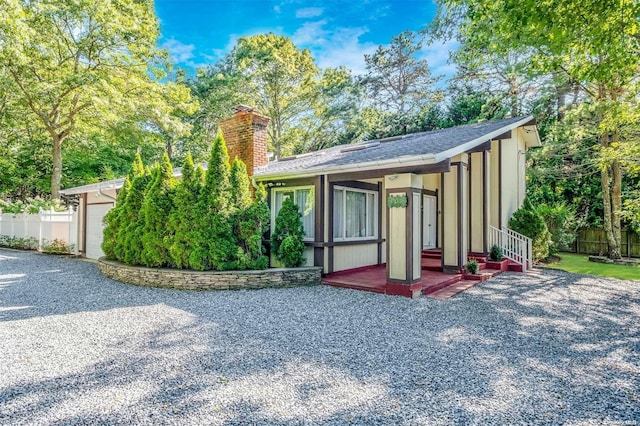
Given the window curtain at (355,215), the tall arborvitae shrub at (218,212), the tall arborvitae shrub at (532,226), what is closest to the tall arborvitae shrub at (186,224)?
the tall arborvitae shrub at (218,212)

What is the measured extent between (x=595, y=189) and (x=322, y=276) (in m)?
14.0

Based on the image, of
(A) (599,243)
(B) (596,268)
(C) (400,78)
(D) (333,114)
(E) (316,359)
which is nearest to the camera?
(E) (316,359)

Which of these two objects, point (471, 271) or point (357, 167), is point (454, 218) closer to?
point (471, 271)

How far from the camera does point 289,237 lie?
28.1 ft

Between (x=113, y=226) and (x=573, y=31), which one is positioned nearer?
(x=573, y=31)

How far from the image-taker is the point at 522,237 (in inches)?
424

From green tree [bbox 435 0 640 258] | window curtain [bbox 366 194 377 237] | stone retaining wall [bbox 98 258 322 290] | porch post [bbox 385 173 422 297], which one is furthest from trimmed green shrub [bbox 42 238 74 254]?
green tree [bbox 435 0 640 258]

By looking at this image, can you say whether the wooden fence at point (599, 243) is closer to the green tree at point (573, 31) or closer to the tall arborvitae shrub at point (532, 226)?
the tall arborvitae shrub at point (532, 226)

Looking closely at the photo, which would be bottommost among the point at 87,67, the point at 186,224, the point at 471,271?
the point at 471,271

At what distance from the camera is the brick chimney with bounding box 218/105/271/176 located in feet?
33.3

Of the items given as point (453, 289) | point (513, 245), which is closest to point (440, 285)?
point (453, 289)

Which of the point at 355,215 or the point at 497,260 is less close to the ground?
the point at 355,215

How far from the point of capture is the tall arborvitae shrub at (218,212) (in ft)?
26.0

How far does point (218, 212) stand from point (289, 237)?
1.68 meters
